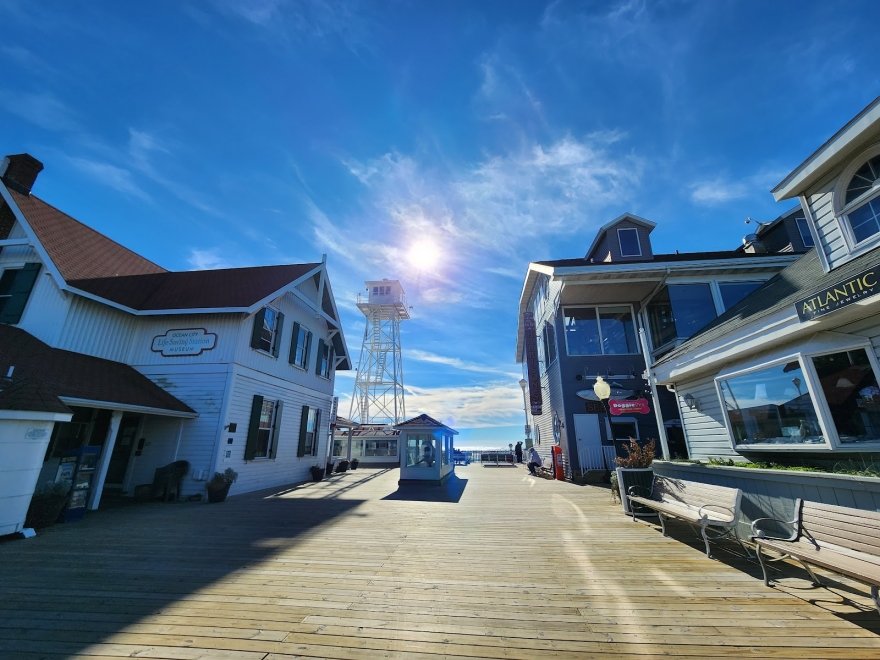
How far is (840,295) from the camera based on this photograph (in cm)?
463

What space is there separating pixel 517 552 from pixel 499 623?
2314 millimetres

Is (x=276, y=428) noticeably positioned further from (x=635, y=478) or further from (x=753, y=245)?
(x=753, y=245)

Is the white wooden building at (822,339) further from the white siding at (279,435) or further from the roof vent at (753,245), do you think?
the white siding at (279,435)

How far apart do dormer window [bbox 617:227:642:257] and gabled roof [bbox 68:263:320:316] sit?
503 inches

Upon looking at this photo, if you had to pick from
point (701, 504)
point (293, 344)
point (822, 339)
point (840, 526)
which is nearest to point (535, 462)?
point (293, 344)

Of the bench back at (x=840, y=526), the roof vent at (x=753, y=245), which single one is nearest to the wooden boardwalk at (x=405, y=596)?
the bench back at (x=840, y=526)

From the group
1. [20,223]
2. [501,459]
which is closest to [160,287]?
[20,223]

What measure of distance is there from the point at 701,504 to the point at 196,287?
1542 cm

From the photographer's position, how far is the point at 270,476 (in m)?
12.6

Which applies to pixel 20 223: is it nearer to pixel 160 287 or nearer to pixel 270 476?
pixel 160 287

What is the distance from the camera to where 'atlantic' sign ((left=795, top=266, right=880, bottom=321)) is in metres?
4.27

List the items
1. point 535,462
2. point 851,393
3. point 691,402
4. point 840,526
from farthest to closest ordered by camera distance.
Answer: point 535,462 → point 691,402 → point 851,393 → point 840,526

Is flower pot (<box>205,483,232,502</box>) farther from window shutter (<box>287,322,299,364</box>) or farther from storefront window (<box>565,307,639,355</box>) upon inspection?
storefront window (<box>565,307,639,355</box>)

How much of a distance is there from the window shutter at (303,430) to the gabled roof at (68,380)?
4828 millimetres
